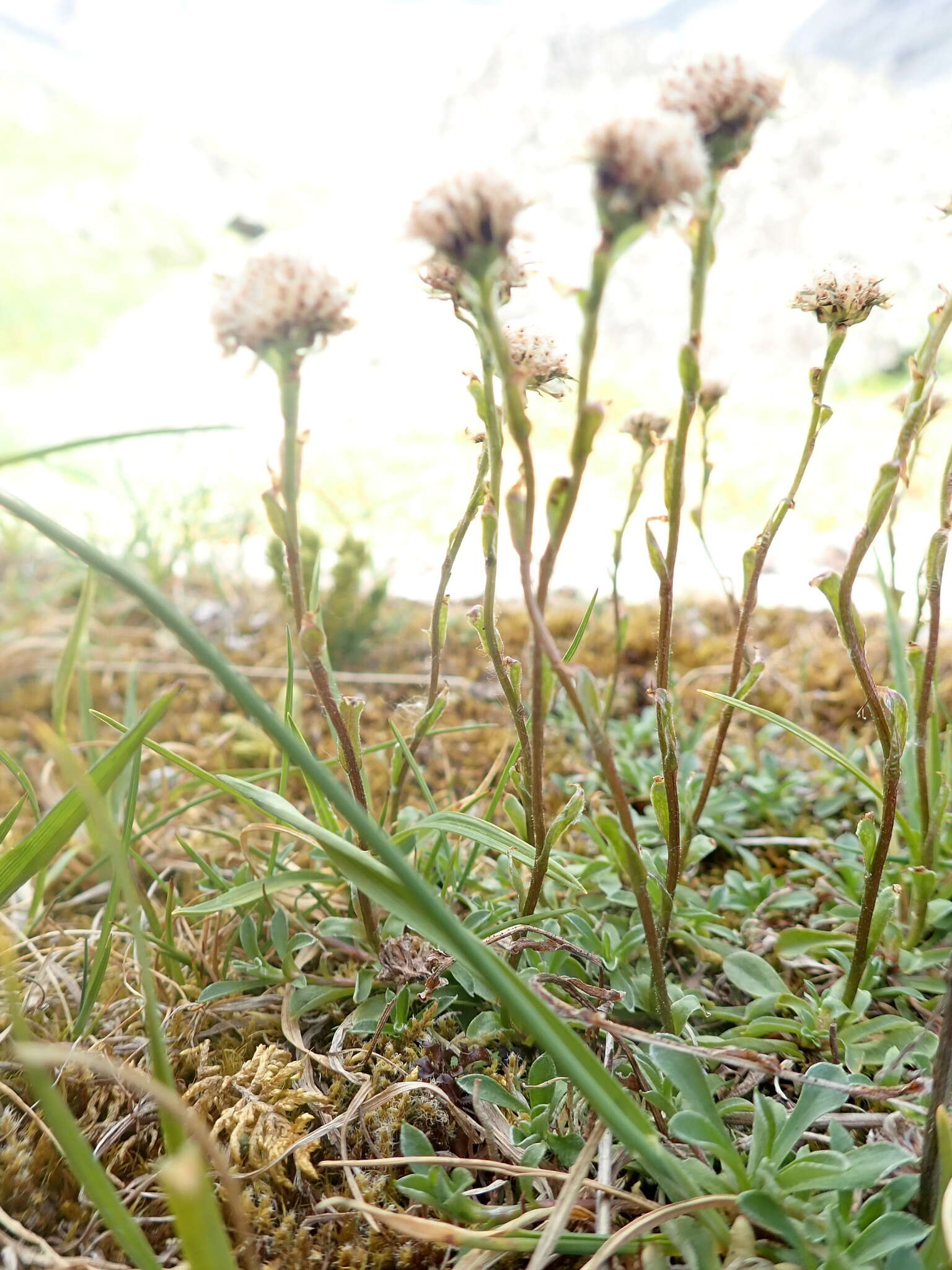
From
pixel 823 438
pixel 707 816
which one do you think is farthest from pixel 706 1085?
pixel 823 438

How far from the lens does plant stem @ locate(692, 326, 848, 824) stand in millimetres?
1003

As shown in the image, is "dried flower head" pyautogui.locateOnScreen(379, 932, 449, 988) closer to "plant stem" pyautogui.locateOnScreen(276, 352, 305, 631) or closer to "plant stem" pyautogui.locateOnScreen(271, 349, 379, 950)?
"plant stem" pyautogui.locateOnScreen(271, 349, 379, 950)

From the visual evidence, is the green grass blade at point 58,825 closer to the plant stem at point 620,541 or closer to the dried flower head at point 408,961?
the dried flower head at point 408,961

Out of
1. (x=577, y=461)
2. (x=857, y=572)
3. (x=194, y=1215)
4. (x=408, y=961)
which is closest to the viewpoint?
(x=194, y=1215)

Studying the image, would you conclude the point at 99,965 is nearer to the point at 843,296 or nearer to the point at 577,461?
the point at 577,461

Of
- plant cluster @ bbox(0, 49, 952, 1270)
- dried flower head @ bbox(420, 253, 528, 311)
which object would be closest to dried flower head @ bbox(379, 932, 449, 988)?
plant cluster @ bbox(0, 49, 952, 1270)

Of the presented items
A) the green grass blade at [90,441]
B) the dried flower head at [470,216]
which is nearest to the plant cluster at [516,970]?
the dried flower head at [470,216]

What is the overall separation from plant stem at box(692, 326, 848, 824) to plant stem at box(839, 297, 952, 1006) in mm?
91

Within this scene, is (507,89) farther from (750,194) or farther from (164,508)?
(164,508)

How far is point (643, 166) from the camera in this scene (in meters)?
0.68

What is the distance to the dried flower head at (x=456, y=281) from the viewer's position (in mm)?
885

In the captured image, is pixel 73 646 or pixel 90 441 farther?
pixel 73 646

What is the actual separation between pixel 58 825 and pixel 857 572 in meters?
0.99

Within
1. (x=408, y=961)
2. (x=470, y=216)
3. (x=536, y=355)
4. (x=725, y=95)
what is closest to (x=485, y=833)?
(x=408, y=961)
